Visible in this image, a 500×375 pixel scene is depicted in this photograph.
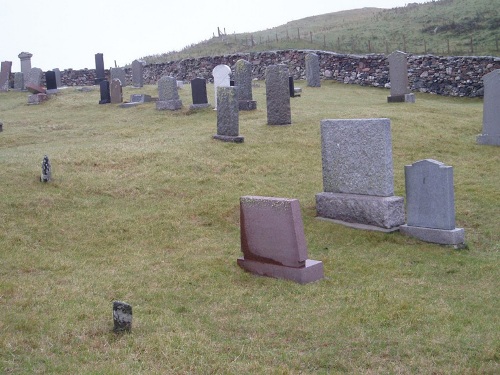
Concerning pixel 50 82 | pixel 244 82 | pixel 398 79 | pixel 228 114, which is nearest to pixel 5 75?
pixel 50 82

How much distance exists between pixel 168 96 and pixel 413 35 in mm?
25827

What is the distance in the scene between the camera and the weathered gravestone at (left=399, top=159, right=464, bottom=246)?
1027 centimetres

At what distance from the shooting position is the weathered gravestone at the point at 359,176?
428 inches

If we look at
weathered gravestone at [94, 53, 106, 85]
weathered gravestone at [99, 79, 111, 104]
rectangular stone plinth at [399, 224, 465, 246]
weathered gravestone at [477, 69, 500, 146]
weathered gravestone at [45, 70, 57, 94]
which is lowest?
rectangular stone plinth at [399, 224, 465, 246]

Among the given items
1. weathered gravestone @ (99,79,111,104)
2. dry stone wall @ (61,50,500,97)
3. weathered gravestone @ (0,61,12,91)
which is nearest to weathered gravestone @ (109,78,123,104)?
weathered gravestone @ (99,79,111,104)

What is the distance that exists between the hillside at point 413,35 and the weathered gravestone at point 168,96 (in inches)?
717

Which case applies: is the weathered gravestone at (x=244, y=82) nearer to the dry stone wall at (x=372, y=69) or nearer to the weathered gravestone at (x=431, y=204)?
the dry stone wall at (x=372, y=69)

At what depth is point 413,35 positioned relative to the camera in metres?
44.8

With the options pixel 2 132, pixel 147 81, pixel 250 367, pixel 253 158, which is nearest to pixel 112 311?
pixel 250 367

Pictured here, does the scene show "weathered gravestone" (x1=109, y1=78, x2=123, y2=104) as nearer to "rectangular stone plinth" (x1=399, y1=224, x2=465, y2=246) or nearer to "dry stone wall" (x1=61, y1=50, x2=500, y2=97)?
"dry stone wall" (x1=61, y1=50, x2=500, y2=97)

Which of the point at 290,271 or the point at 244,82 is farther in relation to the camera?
the point at 244,82

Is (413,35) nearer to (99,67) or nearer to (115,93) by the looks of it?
(99,67)

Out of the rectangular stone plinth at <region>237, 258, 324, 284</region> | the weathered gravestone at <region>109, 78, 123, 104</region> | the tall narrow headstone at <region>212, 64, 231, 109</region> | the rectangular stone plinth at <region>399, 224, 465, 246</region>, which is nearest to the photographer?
the rectangular stone plinth at <region>237, 258, 324, 284</region>

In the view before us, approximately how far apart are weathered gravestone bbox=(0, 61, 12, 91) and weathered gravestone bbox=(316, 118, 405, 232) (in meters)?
29.4
